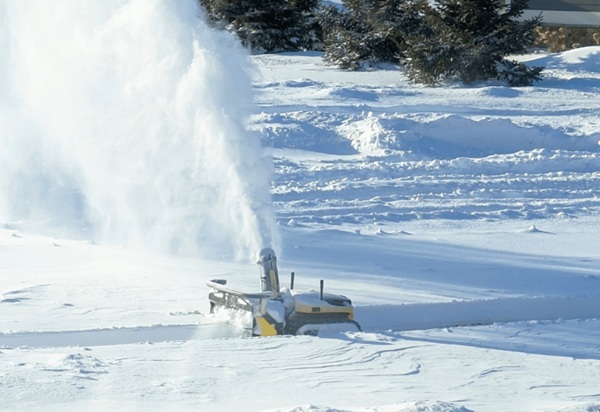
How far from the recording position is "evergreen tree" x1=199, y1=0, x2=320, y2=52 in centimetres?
2709

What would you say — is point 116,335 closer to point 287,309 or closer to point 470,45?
point 287,309

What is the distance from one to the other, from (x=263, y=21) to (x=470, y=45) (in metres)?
A: 7.52

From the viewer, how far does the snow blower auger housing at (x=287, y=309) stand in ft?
27.5

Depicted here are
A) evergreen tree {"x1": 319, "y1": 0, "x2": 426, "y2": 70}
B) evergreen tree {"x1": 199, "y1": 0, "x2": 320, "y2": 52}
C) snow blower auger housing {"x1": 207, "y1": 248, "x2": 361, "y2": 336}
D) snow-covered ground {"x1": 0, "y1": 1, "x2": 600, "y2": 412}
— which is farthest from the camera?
evergreen tree {"x1": 199, "y1": 0, "x2": 320, "y2": 52}

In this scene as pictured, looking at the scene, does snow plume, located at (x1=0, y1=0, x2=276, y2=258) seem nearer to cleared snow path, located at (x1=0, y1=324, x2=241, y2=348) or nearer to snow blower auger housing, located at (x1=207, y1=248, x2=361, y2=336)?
snow blower auger housing, located at (x1=207, y1=248, x2=361, y2=336)

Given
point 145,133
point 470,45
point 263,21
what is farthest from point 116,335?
point 263,21

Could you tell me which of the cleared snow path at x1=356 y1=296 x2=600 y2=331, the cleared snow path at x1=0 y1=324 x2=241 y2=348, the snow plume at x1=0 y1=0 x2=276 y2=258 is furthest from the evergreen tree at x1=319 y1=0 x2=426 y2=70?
the cleared snow path at x1=0 y1=324 x2=241 y2=348

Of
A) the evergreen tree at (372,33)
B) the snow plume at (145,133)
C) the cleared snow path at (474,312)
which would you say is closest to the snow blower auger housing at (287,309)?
the cleared snow path at (474,312)

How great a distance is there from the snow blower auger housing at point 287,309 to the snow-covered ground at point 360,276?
0.16 m

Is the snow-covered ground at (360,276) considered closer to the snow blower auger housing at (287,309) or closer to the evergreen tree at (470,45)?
the snow blower auger housing at (287,309)

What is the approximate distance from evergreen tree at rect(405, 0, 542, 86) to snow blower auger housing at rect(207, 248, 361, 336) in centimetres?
1330

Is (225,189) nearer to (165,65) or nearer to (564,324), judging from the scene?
(165,65)

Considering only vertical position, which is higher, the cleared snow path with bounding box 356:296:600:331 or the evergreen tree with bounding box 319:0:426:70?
the evergreen tree with bounding box 319:0:426:70

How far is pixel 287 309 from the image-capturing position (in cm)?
848
